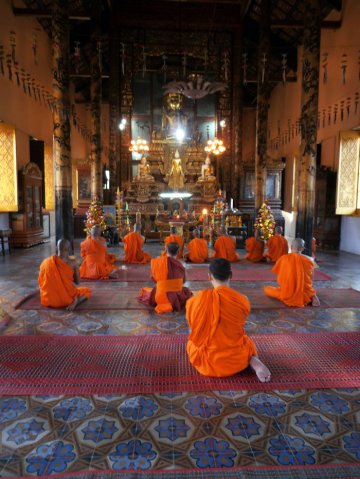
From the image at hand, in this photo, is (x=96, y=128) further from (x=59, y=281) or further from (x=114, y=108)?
(x=59, y=281)

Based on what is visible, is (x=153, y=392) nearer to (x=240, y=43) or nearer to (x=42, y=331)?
(x=42, y=331)

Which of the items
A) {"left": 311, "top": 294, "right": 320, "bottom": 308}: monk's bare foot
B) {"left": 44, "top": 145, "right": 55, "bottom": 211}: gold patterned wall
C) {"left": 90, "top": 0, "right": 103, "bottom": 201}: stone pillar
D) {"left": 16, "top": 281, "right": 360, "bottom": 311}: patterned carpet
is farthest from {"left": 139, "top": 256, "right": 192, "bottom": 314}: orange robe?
{"left": 44, "top": 145, "right": 55, "bottom": 211}: gold patterned wall

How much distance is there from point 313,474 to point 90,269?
5418 mm

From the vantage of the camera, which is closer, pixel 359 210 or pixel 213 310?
pixel 213 310

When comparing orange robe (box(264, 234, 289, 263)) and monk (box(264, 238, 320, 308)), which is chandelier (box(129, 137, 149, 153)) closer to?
orange robe (box(264, 234, 289, 263))

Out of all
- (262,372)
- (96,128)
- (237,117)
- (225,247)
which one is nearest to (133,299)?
Result: (262,372)

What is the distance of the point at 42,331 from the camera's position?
165 inches

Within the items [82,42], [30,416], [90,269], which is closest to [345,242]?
[90,269]

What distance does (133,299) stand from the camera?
552 centimetres

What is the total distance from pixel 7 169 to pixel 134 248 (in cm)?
509

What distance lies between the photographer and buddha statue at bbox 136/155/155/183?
15.6 m

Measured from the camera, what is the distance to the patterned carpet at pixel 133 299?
5109 mm

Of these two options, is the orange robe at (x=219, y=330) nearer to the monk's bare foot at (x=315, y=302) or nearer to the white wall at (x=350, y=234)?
the monk's bare foot at (x=315, y=302)

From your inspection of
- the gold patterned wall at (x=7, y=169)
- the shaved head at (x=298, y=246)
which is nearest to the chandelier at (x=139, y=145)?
the gold patterned wall at (x=7, y=169)
